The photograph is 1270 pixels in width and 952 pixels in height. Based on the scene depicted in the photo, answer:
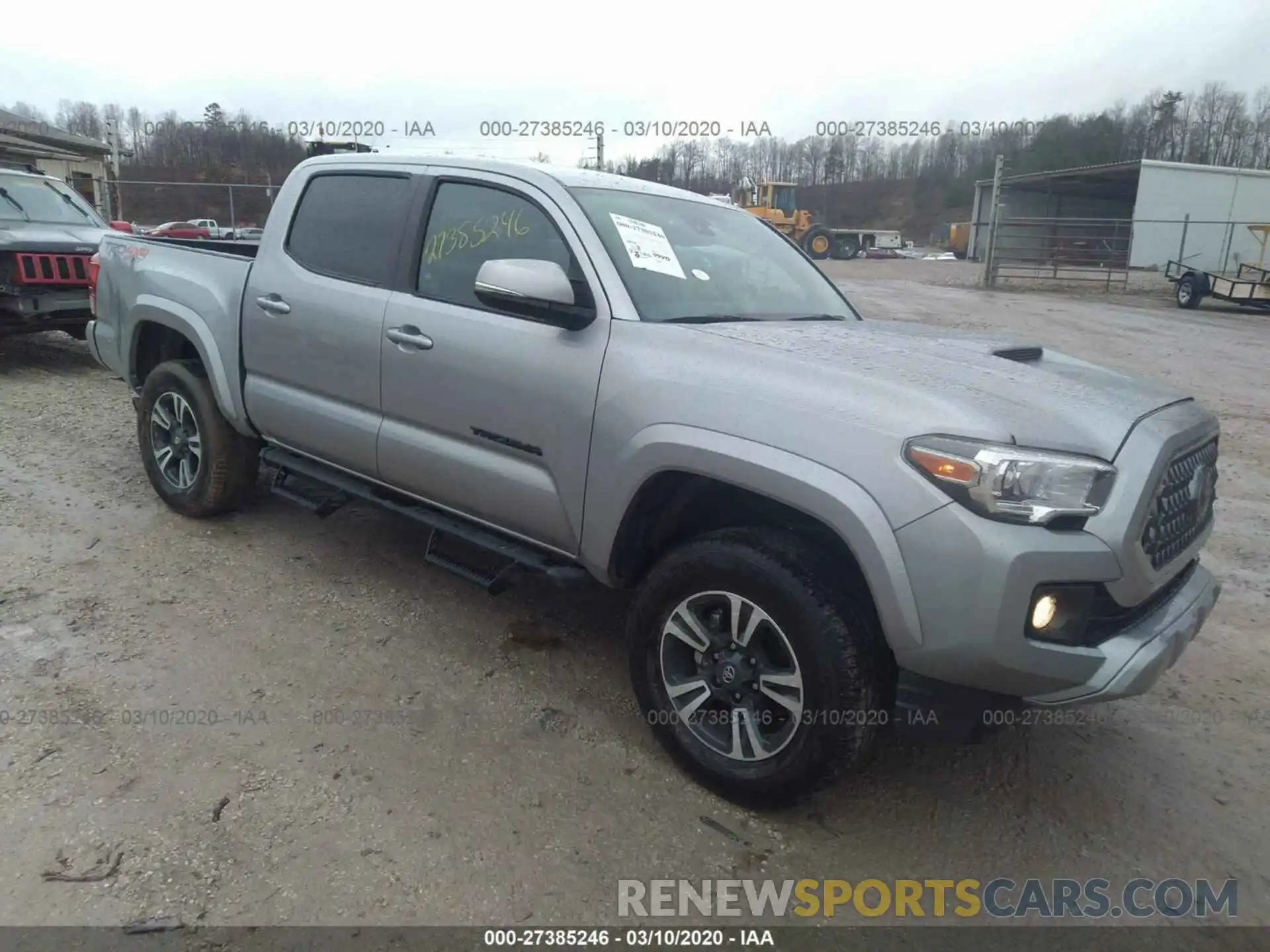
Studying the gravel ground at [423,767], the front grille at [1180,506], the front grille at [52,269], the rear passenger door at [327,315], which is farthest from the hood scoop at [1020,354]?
the front grille at [52,269]

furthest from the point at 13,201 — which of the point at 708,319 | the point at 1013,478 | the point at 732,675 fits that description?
the point at 1013,478

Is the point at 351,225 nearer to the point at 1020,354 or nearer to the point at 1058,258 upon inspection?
the point at 1020,354

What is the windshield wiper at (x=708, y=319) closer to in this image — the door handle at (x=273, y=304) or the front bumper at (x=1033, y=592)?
the front bumper at (x=1033, y=592)

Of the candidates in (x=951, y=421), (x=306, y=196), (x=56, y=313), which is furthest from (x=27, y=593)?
(x=56, y=313)

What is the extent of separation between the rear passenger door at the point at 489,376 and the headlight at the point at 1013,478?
1149mm

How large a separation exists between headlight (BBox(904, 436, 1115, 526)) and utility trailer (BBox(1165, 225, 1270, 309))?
20.9m

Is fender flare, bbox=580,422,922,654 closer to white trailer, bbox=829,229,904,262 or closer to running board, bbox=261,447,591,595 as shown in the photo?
running board, bbox=261,447,591,595

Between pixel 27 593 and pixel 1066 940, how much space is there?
419cm

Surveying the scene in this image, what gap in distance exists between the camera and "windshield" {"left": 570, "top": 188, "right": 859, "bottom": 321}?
124 inches

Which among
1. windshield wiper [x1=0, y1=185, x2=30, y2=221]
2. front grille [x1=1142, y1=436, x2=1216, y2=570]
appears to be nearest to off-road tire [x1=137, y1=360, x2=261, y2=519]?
front grille [x1=1142, y1=436, x2=1216, y2=570]

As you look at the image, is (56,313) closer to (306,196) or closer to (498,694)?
(306,196)

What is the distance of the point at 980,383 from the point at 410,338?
82.1 inches

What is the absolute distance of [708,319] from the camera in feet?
10.3

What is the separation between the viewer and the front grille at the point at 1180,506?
2389mm
